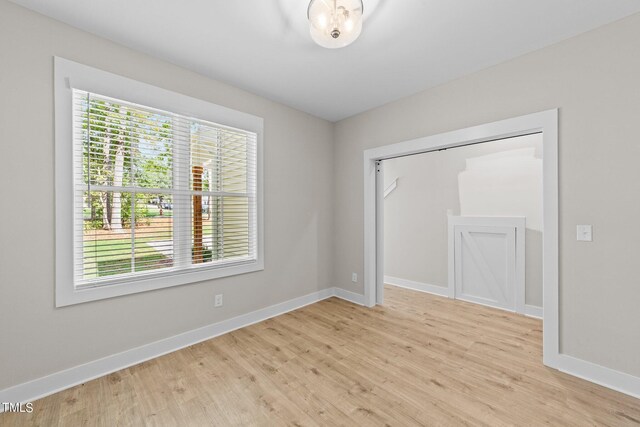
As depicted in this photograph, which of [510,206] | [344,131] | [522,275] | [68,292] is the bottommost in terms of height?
[522,275]

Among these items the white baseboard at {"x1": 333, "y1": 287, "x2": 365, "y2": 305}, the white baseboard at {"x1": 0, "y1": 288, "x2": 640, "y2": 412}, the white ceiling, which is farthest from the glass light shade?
the white baseboard at {"x1": 333, "y1": 287, "x2": 365, "y2": 305}

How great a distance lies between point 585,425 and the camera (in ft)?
5.07

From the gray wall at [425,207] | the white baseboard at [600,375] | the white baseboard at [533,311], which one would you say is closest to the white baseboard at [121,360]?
the gray wall at [425,207]

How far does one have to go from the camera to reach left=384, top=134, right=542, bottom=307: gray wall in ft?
12.3

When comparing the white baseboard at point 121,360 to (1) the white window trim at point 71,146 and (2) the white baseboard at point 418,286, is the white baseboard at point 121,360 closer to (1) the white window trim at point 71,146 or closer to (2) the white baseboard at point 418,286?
(1) the white window trim at point 71,146

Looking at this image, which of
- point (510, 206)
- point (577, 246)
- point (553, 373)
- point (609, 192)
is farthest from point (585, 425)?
point (510, 206)

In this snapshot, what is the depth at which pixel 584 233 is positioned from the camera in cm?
200

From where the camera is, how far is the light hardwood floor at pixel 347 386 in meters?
1.63

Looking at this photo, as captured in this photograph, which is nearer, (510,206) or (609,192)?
(609,192)

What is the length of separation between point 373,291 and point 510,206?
2051mm

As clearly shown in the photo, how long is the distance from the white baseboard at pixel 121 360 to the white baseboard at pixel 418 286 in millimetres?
2119

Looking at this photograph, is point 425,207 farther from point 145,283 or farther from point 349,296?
point 145,283

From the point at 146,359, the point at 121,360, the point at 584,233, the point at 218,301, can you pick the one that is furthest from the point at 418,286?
the point at 121,360

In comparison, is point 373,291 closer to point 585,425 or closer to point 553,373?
point 553,373
